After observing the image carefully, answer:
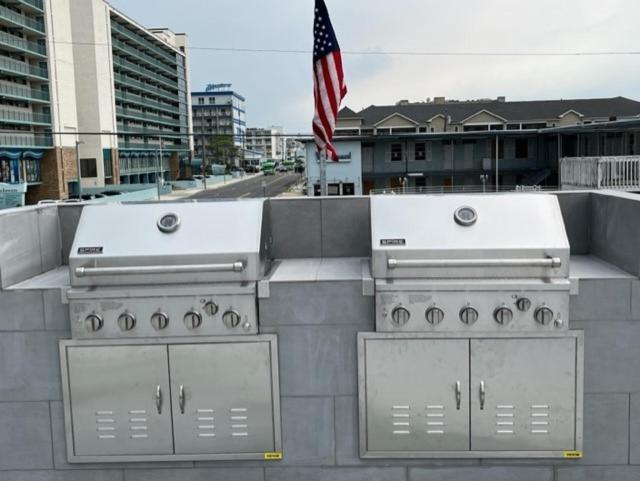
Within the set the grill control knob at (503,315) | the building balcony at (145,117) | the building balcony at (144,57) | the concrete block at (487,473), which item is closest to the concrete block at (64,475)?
the concrete block at (487,473)

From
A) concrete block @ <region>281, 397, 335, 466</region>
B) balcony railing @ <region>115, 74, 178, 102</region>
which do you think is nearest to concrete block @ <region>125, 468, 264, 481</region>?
concrete block @ <region>281, 397, 335, 466</region>

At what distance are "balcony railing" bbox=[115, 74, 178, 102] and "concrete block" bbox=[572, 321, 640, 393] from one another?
3031 inches

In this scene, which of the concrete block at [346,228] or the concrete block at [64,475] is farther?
the concrete block at [346,228]

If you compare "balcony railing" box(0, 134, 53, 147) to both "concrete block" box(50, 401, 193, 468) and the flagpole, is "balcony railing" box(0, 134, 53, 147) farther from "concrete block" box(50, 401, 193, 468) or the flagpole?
"concrete block" box(50, 401, 193, 468)

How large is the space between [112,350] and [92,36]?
68.8 metres

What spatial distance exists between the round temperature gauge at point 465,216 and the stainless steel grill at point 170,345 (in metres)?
1.47

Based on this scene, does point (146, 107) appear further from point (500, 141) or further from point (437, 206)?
point (437, 206)

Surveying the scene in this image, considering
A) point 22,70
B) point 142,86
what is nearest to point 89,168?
point 22,70

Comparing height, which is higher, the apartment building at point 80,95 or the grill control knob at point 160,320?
the apartment building at point 80,95

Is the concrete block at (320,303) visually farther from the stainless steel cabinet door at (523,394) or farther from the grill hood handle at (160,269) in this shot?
the stainless steel cabinet door at (523,394)

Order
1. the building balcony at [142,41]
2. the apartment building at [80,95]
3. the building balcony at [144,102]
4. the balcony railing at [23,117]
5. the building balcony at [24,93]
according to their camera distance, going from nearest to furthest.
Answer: the building balcony at [24,93], the balcony railing at [23,117], the apartment building at [80,95], the building balcony at [142,41], the building balcony at [144,102]

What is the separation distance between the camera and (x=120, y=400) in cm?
479

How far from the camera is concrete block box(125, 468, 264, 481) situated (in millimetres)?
4902

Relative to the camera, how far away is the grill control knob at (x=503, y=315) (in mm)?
4566
